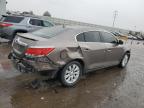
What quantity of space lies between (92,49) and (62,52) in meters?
1.22

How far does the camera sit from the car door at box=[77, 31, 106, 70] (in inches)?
245

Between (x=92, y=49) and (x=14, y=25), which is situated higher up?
(x=14, y=25)

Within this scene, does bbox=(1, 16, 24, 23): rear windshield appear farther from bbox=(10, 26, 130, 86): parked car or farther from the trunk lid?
the trunk lid

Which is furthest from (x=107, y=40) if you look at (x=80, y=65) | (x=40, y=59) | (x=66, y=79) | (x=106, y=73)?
(x=40, y=59)

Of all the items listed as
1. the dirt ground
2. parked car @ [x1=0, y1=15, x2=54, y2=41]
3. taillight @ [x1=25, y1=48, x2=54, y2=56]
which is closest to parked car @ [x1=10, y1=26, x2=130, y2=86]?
taillight @ [x1=25, y1=48, x2=54, y2=56]

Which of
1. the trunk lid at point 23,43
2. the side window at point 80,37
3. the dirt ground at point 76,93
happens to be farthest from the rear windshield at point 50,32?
the dirt ground at point 76,93

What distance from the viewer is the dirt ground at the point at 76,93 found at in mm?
4912

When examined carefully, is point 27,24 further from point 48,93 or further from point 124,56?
point 48,93

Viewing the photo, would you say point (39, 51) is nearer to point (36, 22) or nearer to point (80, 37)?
point (80, 37)

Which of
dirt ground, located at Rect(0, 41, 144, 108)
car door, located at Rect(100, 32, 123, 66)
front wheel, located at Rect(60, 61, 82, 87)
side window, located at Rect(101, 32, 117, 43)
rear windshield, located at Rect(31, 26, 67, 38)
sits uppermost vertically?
rear windshield, located at Rect(31, 26, 67, 38)

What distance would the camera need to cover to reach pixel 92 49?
21.1 feet

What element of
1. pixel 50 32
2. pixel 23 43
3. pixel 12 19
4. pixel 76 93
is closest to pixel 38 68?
pixel 23 43

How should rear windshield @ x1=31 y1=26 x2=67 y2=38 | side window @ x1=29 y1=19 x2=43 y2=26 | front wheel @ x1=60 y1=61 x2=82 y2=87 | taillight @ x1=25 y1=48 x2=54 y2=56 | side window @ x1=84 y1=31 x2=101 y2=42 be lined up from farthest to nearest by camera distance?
1. side window @ x1=29 y1=19 x2=43 y2=26
2. side window @ x1=84 y1=31 x2=101 y2=42
3. rear windshield @ x1=31 y1=26 x2=67 y2=38
4. front wheel @ x1=60 y1=61 x2=82 y2=87
5. taillight @ x1=25 y1=48 x2=54 y2=56

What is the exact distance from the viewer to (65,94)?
5477mm
